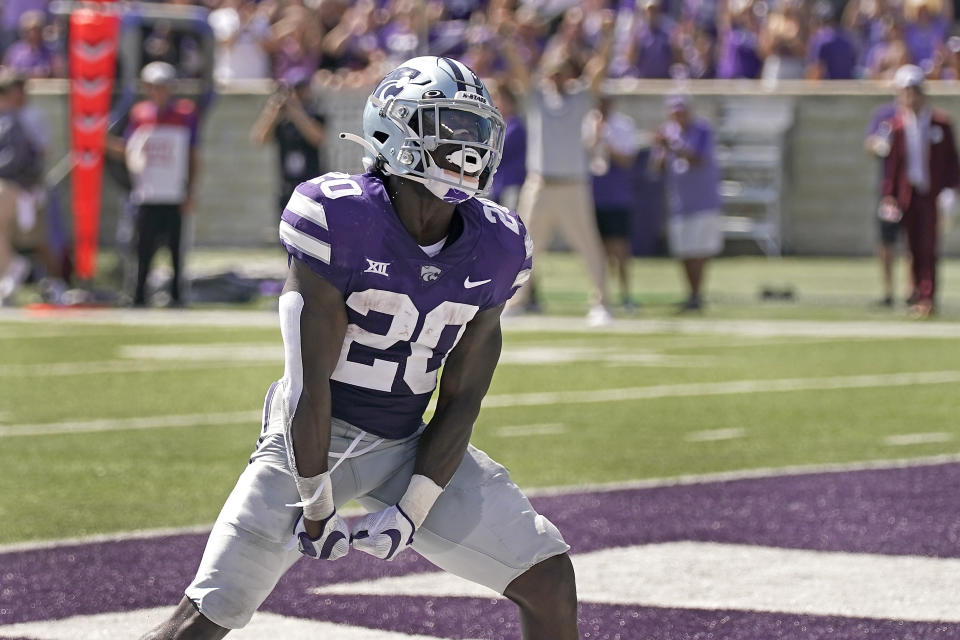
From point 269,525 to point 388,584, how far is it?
178 centimetres

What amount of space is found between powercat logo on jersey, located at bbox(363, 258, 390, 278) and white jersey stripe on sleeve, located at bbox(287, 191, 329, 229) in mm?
117

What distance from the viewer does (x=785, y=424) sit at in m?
8.80

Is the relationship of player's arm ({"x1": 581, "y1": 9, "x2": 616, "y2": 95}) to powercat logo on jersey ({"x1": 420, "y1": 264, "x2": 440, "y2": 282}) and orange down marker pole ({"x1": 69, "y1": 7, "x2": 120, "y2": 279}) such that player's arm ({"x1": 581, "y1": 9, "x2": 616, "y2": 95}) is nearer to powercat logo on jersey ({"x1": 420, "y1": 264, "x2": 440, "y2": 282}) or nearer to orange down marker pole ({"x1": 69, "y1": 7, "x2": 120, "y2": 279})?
orange down marker pole ({"x1": 69, "y1": 7, "x2": 120, "y2": 279})

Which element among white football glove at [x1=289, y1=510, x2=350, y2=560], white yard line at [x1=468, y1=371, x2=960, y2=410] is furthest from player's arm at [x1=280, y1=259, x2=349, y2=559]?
white yard line at [x1=468, y1=371, x2=960, y2=410]

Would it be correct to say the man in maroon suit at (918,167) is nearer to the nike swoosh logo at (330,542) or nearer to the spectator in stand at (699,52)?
the spectator in stand at (699,52)

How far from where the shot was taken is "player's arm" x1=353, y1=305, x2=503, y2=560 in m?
3.76

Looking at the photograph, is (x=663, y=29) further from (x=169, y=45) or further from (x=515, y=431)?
(x=515, y=431)

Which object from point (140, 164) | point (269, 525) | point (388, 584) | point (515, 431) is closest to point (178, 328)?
point (140, 164)

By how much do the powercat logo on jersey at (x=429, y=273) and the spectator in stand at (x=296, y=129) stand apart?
11.0 m

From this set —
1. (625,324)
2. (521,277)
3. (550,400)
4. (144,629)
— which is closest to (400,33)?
(625,324)

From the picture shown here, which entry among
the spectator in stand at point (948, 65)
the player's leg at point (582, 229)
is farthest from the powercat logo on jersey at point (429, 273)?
the spectator in stand at point (948, 65)

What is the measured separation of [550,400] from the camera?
960 centimetres

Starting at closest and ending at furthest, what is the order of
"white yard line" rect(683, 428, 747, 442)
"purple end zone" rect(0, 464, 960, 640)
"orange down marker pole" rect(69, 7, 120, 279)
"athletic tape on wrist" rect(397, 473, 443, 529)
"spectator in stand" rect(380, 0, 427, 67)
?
"athletic tape on wrist" rect(397, 473, 443, 529), "purple end zone" rect(0, 464, 960, 640), "white yard line" rect(683, 428, 747, 442), "orange down marker pole" rect(69, 7, 120, 279), "spectator in stand" rect(380, 0, 427, 67)

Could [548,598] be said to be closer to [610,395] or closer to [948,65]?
[610,395]
